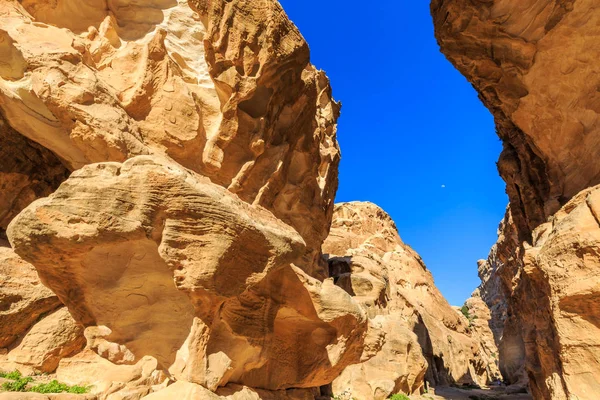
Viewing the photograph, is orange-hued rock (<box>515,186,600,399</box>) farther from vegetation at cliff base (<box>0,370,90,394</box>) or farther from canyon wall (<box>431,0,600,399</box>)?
vegetation at cliff base (<box>0,370,90,394</box>)

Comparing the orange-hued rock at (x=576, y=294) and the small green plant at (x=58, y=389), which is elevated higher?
the orange-hued rock at (x=576, y=294)

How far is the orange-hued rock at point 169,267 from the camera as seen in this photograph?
7441 mm

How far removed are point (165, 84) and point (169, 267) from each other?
6.40 metres

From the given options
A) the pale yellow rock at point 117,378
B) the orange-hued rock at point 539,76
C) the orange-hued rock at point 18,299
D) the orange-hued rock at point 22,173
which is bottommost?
the pale yellow rock at point 117,378

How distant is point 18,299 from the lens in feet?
36.0

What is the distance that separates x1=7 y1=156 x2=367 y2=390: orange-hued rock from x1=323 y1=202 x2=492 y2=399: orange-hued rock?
5.41 meters

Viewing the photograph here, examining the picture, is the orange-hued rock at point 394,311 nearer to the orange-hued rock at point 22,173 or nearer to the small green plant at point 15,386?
the small green plant at point 15,386

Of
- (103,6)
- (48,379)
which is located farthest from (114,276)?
(103,6)

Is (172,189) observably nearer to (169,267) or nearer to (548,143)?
(169,267)

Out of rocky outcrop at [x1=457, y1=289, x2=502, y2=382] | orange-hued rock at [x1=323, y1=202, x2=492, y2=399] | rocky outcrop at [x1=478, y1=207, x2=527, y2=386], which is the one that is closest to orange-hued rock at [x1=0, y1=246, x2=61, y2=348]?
orange-hued rock at [x1=323, y1=202, x2=492, y2=399]

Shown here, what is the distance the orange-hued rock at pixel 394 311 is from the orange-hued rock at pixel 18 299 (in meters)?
10.3

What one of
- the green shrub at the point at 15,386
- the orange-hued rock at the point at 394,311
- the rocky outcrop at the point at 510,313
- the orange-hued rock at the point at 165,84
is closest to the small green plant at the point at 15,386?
the green shrub at the point at 15,386

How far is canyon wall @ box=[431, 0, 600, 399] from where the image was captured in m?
9.52

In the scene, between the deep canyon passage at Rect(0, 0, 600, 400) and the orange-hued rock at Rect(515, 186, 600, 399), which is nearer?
the deep canyon passage at Rect(0, 0, 600, 400)
